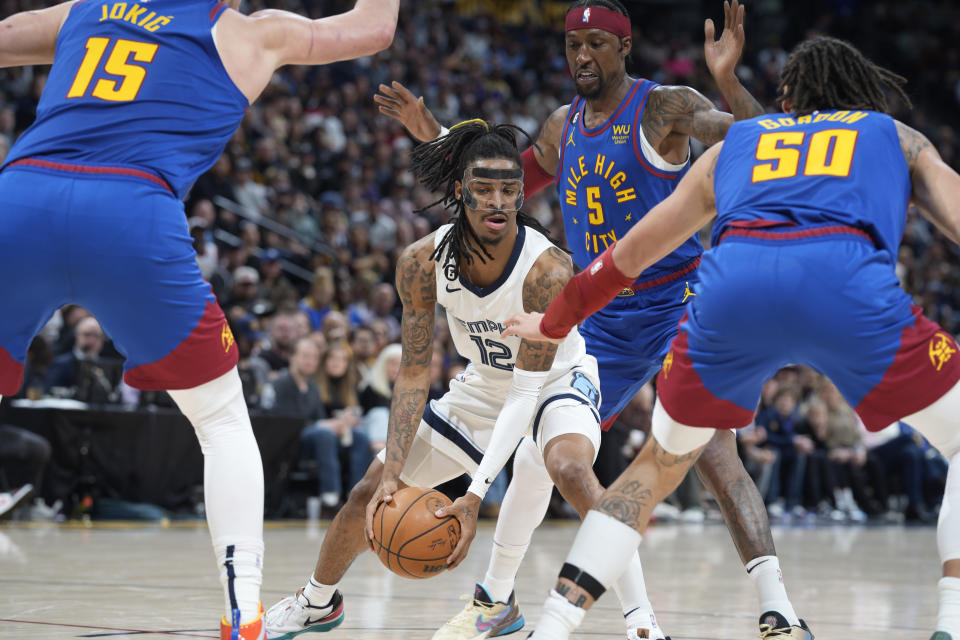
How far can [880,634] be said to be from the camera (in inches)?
194

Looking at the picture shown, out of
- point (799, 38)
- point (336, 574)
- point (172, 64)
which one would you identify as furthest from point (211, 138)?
point (799, 38)

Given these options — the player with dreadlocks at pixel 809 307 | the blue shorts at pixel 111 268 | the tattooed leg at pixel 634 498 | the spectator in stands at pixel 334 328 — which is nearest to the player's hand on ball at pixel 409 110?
the blue shorts at pixel 111 268

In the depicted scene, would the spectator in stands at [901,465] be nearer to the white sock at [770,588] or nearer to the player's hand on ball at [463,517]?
the white sock at [770,588]

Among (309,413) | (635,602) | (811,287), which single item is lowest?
(309,413)

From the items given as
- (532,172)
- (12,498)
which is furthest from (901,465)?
(12,498)

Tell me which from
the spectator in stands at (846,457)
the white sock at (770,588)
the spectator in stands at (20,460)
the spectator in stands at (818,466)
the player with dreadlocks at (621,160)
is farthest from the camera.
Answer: the spectator in stands at (846,457)

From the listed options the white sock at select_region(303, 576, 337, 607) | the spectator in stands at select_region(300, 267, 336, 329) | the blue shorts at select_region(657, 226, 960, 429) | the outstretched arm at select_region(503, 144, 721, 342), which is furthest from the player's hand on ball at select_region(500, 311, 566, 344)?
the spectator in stands at select_region(300, 267, 336, 329)

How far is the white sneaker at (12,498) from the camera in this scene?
834 centimetres

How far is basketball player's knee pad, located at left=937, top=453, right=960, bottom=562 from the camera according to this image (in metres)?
3.22

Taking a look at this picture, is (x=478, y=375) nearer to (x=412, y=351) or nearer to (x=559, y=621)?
(x=412, y=351)

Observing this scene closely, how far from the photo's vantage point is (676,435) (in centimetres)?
340

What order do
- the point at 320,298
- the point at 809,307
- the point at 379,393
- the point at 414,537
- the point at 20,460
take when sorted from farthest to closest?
the point at 320,298, the point at 379,393, the point at 20,460, the point at 414,537, the point at 809,307

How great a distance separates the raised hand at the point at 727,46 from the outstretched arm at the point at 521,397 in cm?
101

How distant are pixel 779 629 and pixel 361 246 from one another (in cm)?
1050
